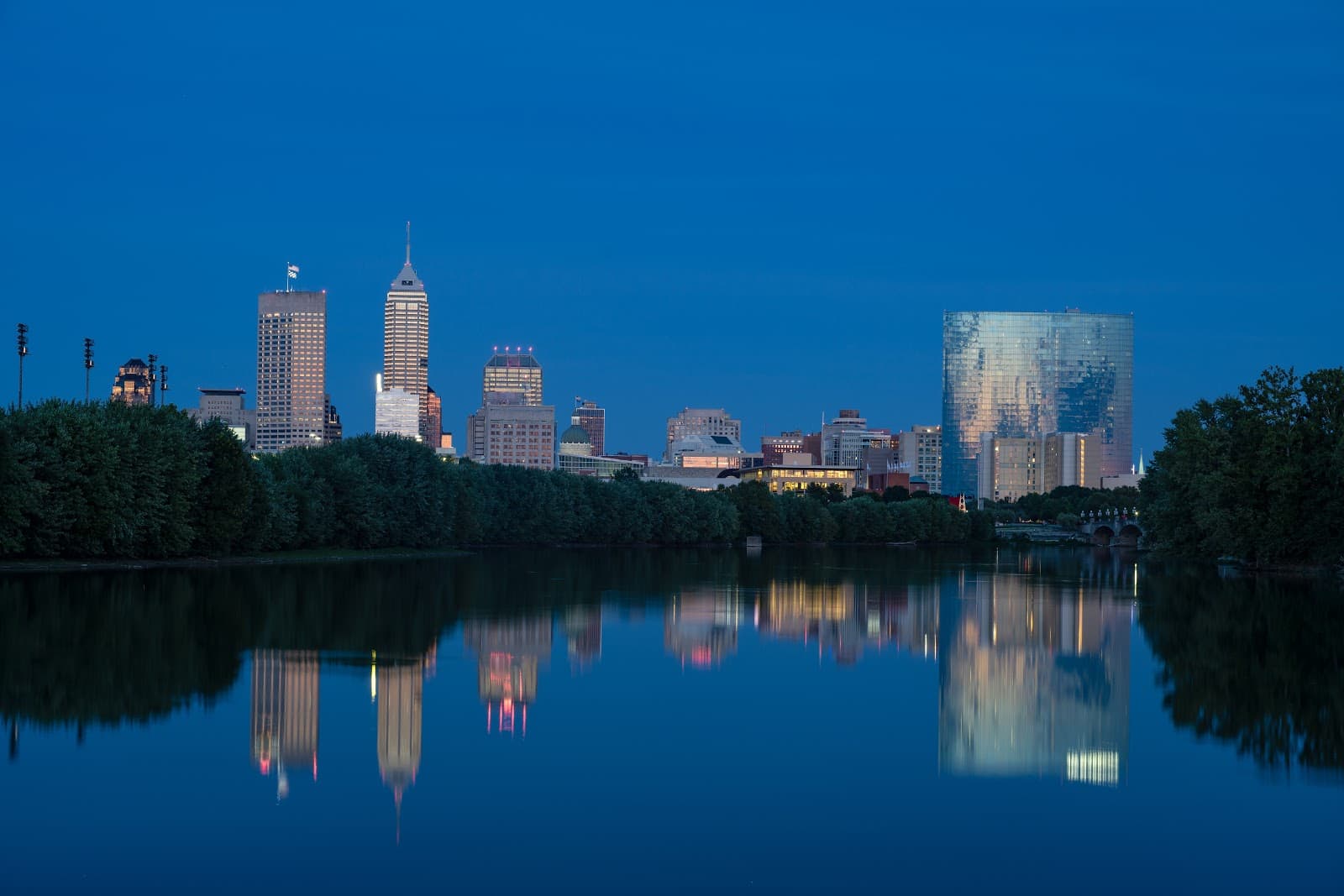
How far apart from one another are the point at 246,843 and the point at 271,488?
65.2 meters

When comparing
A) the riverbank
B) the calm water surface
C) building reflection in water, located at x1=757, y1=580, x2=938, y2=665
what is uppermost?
the riverbank

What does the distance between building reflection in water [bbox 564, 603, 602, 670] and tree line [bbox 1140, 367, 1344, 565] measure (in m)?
40.1

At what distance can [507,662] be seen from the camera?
31484 millimetres

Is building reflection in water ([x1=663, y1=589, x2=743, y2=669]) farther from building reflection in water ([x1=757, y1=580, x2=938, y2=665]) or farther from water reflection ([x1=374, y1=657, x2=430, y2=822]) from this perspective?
water reflection ([x1=374, y1=657, x2=430, y2=822])

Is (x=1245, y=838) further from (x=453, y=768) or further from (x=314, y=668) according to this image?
(x=314, y=668)

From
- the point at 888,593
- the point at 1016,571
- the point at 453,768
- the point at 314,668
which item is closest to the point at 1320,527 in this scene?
the point at 1016,571

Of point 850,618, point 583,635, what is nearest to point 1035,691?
point 583,635

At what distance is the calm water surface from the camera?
15.0 meters

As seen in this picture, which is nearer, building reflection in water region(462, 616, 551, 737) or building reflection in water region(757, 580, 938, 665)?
building reflection in water region(462, 616, 551, 737)

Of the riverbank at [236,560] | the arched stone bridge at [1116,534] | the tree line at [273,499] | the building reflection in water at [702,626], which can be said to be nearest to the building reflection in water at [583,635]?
the building reflection in water at [702,626]

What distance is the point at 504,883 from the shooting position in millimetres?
14141

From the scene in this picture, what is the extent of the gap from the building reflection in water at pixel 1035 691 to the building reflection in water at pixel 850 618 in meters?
0.99

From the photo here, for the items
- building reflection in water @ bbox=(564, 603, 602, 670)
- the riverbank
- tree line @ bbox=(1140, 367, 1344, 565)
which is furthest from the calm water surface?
tree line @ bbox=(1140, 367, 1344, 565)

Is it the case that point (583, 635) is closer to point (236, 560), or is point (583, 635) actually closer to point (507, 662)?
point (507, 662)
